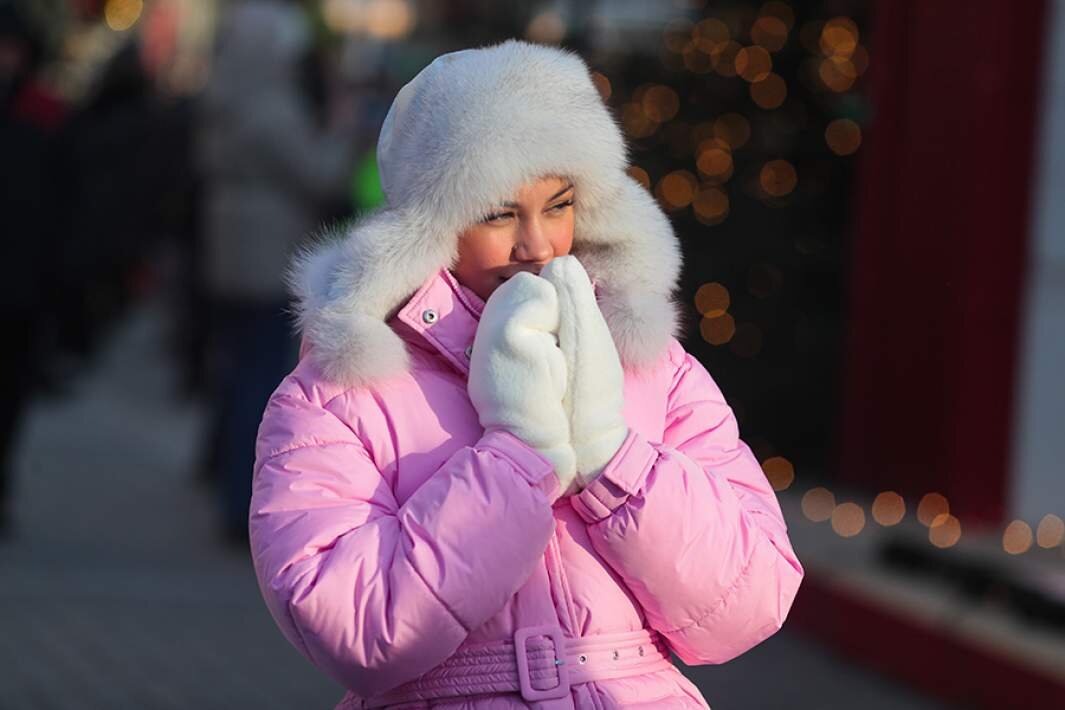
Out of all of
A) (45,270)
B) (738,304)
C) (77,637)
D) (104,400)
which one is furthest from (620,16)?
(104,400)

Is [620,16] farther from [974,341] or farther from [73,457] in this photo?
[73,457]

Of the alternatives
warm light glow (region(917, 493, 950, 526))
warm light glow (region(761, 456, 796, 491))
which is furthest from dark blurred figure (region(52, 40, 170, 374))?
warm light glow (region(917, 493, 950, 526))

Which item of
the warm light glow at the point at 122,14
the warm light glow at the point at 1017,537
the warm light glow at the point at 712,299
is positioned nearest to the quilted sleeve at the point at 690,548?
the warm light glow at the point at 1017,537

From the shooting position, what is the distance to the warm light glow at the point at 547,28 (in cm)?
949

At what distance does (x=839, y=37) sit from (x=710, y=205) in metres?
1.00

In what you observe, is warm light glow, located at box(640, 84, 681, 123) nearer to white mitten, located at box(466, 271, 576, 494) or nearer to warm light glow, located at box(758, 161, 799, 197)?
warm light glow, located at box(758, 161, 799, 197)

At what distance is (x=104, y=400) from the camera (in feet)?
→ 43.1

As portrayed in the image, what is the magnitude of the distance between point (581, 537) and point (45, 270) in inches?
221

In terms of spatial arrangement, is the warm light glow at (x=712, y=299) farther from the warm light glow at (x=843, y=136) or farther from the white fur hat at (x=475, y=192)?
the white fur hat at (x=475, y=192)

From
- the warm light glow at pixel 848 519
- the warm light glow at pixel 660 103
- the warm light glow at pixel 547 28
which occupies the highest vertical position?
the warm light glow at pixel 547 28

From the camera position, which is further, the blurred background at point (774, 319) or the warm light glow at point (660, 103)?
the warm light glow at point (660, 103)

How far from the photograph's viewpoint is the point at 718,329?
9000mm

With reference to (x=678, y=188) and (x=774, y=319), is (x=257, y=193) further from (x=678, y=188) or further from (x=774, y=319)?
(x=774, y=319)

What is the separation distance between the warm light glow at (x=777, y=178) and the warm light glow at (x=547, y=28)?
126cm
